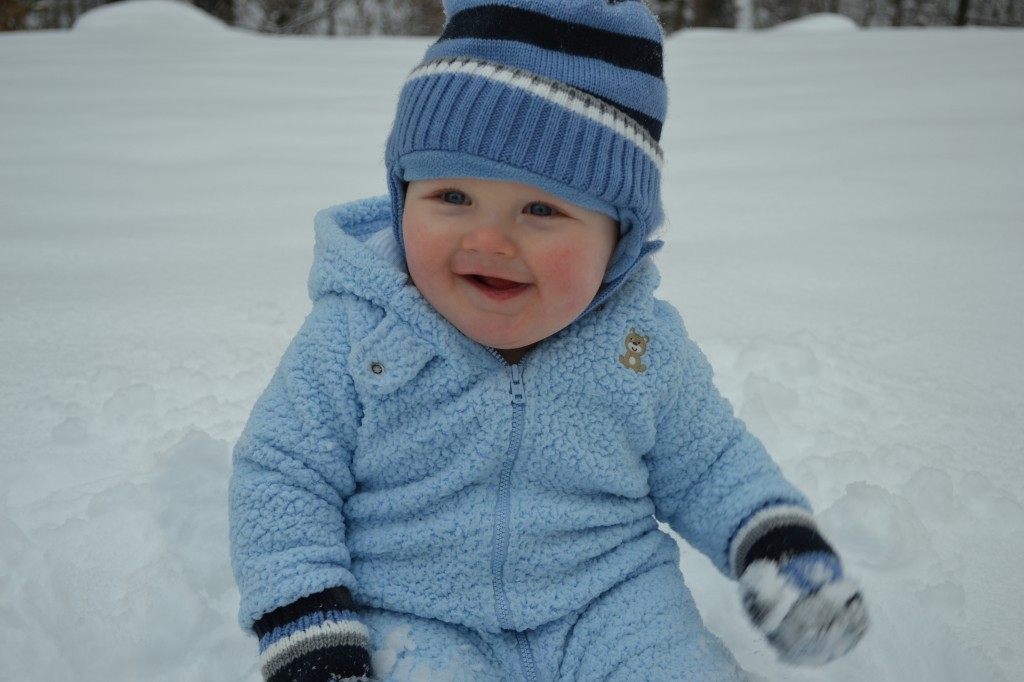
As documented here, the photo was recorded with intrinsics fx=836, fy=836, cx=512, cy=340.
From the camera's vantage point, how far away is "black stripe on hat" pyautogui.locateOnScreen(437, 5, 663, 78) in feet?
3.59

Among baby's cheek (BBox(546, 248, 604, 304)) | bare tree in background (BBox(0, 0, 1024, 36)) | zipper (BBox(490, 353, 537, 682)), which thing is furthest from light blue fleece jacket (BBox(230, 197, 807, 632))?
bare tree in background (BBox(0, 0, 1024, 36))

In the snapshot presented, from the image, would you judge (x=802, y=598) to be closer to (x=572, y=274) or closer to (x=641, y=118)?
(x=572, y=274)

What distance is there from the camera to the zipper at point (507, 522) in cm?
118

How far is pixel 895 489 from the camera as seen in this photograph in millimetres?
1626

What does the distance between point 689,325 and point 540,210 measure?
1.15m

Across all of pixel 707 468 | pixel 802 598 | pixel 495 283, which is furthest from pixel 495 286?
pixel 802 598

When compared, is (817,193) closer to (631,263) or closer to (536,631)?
(631,263)

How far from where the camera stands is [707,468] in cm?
130

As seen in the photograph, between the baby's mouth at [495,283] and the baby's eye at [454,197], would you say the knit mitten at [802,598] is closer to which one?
the baby's mouth at [495,283]

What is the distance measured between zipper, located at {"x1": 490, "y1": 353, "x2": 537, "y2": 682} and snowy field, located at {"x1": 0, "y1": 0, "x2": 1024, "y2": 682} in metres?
0.41

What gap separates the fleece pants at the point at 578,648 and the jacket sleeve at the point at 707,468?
0.43 feet

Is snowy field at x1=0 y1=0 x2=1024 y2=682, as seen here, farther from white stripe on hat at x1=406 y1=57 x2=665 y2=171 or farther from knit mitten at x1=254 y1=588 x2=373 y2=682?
white stripe on hat at x1=406 y1=57 x2=665 y2=171

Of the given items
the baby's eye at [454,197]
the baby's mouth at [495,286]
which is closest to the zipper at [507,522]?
the baby's mouth at [495,286]

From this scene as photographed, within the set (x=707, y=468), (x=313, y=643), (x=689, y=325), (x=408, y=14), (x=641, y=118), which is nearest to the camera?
(x=313, y=643)
